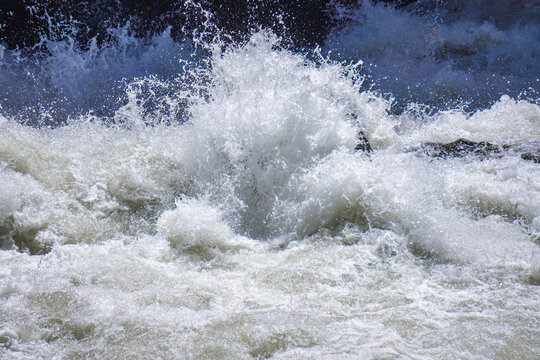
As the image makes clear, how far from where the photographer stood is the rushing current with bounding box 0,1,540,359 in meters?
1.92

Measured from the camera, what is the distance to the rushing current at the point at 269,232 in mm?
1924

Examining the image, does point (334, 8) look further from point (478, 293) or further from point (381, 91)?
point (478, 293)

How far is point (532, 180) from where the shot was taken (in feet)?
11.3

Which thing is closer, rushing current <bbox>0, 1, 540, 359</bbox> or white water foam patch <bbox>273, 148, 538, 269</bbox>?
rushing current <bbox>0, 1, 540, 359</bbox>

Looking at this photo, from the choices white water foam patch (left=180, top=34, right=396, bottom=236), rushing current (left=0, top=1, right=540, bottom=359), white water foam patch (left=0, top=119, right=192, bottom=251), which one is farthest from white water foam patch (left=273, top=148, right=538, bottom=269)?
white water foam patch (left=0, top=119, right=192, bottom=251)

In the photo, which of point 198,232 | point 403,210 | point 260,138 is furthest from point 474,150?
point 198,232

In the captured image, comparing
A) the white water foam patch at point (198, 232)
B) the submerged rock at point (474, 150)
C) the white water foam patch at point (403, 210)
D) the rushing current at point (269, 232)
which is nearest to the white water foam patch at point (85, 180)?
the rushing current at point (269, 232)

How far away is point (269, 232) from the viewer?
311 centimetres

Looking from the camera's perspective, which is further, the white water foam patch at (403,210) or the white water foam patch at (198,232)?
the white water foam patch at (198,232)

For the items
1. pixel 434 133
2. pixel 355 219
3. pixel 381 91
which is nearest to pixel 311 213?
pixel 355 219

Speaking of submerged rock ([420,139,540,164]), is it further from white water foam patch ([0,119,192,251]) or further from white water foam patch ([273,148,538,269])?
white water foam patch ([0,119,192,251])

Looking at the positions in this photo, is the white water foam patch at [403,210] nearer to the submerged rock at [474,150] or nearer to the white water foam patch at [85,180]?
the submerged rock at [474,150]

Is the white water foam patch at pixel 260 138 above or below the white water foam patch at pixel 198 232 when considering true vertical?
above

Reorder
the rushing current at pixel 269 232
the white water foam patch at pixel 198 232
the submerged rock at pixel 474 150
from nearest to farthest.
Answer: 1. the rushing current at pixel 269 232
2. the white water foam patch at pixel 198 232
3. the submerged rock at pixel 474 150
